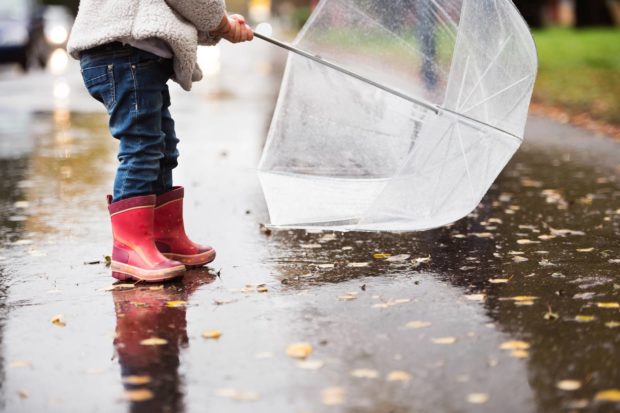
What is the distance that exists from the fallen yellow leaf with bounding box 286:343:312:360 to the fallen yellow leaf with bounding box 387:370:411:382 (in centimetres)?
36

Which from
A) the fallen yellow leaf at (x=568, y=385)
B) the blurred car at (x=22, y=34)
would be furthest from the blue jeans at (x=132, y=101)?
the blurred car at (x=22, y=34)

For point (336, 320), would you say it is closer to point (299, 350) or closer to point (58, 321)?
point (299, 350)

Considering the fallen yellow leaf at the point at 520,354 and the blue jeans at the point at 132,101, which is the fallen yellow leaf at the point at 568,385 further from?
the blue jeans at the point at 132,101

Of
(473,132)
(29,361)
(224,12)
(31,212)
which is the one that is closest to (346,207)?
(473,132)

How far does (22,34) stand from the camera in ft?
73.4

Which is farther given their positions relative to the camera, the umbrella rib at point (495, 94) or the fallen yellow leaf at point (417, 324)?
the umbrella rib at point (495, 94)

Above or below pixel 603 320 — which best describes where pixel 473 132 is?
above

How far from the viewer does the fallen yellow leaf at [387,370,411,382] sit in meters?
3.57

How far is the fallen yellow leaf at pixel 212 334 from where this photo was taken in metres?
4.09

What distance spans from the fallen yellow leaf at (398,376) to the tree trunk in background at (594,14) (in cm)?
3570

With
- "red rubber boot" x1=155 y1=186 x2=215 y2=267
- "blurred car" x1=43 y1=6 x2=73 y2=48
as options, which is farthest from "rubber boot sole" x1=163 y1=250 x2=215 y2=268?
"blurred car" x1=43 y1=6 x2=73 y2=48

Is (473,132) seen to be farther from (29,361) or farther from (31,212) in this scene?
A: (31,212)

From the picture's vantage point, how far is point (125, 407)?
3348mm

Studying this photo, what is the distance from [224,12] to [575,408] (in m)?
2.59
